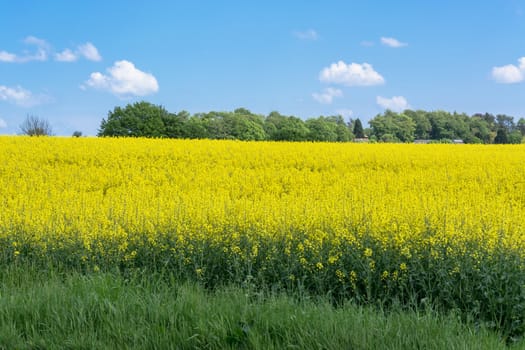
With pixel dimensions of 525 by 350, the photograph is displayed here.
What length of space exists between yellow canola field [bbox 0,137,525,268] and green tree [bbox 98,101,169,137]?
2253cm

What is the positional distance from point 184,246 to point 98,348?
2.72m

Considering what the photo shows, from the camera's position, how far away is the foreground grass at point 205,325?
381 centimetres

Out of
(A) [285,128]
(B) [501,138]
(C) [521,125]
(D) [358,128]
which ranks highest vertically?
(C) [521,125]

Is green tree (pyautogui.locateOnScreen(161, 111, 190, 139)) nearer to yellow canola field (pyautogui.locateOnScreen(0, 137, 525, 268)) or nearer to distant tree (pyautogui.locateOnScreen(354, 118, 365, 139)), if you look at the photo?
yellow canola field (pyautogui.locateOnScreen(0, 137, 525, 268))

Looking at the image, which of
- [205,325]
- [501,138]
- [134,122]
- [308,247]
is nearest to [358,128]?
[501,138]

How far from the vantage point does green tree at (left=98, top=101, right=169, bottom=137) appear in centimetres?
4327

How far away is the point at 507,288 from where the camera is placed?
518 centimetres

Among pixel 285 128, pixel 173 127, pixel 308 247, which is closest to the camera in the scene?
pixel 308 247

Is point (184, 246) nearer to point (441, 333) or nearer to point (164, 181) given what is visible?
point (441, 333)

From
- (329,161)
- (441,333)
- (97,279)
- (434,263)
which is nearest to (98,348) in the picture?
(97,279)

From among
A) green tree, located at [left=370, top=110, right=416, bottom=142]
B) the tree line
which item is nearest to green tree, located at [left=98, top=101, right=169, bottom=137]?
the tree line

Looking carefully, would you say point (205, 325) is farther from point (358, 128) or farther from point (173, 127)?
point (358, 128)

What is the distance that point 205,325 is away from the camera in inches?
159

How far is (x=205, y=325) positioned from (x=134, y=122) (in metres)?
42.2
